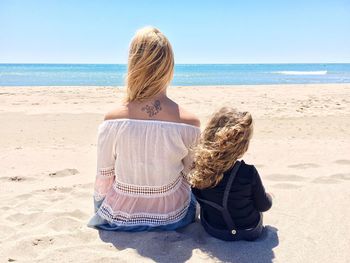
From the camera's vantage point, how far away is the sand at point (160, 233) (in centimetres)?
300

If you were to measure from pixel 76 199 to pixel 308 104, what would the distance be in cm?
995

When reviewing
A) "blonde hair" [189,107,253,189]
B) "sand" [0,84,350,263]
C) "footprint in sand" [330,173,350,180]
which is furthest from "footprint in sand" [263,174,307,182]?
"blonde hair" [189,107,253,189]

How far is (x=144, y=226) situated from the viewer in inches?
131

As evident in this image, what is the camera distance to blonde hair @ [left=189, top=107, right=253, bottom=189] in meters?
2.94

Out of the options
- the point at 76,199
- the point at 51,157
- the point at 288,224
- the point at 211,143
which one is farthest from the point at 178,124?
the point at 51,157

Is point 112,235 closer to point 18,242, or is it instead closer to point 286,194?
point 18,242

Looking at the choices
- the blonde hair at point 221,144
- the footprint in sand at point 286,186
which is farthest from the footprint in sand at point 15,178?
the footprint in sand at point 286,186

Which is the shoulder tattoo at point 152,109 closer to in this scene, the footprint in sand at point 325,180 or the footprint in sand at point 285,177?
the footprint in sand at point 285,177

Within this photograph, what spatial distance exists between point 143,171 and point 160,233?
501mm

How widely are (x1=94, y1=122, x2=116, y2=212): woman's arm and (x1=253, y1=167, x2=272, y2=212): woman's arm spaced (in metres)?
1.05

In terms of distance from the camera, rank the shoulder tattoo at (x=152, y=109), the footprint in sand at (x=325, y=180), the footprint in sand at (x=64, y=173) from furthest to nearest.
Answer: the footprint in sand at (x=64, y=173)
the footprint in sand at (x=325, y=180)
the shoulder tattoo at (x=152, y=109)

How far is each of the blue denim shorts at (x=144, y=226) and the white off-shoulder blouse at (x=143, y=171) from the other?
0.10 ft

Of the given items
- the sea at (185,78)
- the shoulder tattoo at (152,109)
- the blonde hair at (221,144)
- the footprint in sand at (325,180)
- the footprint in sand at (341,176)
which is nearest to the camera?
the blonde hair at (221,144)

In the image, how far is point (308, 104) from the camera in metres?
12.8
